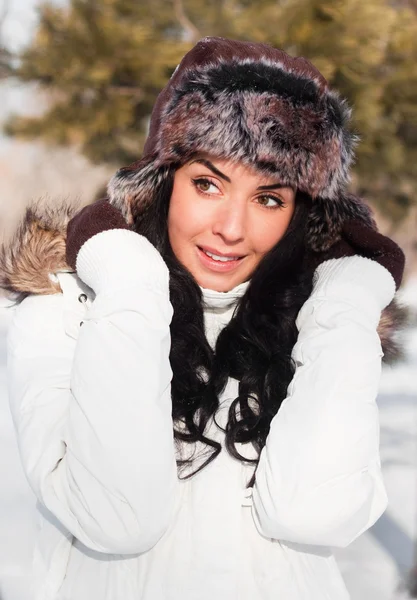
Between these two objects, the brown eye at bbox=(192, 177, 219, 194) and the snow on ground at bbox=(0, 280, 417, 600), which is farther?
the snow on ground at bbox=(0, 280, 417, 600)

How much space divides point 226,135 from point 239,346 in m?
0.54

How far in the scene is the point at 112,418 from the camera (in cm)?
149

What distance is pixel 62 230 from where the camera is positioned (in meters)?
1.93

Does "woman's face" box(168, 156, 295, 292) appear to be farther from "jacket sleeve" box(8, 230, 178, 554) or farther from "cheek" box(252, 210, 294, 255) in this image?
"jacket sleeve" box(8, 230, 178, 554)

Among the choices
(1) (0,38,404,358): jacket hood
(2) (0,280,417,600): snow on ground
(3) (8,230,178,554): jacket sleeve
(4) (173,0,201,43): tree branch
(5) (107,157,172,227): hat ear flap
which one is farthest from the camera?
(2) (0,280,417,600): snow on ground

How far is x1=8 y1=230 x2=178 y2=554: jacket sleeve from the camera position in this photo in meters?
1.48

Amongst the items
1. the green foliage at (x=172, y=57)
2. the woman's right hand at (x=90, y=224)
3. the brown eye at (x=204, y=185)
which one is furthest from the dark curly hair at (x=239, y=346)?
the green foliage at (x=172, y=57)

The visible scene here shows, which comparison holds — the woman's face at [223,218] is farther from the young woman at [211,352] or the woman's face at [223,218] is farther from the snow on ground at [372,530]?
the snow on ground at [372,530]

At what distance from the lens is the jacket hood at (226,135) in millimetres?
1862

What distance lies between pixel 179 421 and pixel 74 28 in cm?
212

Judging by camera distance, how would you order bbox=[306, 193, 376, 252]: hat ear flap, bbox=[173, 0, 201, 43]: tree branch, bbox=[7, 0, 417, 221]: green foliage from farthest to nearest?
bbox=[173, 0, 201, 43]: tree branch < bbox=[7, 0, 417, 221]: green foliage < bbox=[306, 193, 376, 252]: hat ear flap

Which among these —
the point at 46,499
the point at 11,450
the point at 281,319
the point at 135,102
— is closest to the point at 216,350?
the point at 281,319

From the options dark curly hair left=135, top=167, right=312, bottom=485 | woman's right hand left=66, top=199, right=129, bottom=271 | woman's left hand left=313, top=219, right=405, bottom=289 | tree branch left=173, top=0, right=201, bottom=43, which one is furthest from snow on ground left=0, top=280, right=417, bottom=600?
tree branch left=173, top=0, right=201, bottom=43

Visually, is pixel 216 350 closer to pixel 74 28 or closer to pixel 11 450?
pixel 74 28
